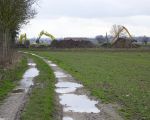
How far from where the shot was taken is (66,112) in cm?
1289

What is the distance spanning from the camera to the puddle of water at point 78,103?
1347 cm

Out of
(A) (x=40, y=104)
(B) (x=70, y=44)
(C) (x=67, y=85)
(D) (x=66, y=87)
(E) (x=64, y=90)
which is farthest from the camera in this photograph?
(B) (x=70, y=44)

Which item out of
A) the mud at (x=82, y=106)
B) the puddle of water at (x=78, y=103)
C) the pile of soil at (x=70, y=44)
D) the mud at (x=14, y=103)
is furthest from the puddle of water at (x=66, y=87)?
the pile of soil at (x=70, y=44)

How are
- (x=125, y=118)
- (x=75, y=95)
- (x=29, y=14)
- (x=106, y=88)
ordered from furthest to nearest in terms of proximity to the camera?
(x=29, y=14) → (x=106, y=88) → (x=75, y=95) → (x=125, y=118)

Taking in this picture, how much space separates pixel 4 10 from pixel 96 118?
2033 centimetres

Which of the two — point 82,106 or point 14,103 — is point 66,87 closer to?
point 14,103

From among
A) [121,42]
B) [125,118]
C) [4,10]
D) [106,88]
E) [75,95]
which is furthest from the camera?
[121,42]

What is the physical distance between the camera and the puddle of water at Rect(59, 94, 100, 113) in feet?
44.2

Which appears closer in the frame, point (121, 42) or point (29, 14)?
point (29, 14)

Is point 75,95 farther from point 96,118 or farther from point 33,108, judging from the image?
point 96,118

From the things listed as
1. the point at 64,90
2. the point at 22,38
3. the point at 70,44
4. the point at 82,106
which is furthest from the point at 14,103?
the point at 22,38

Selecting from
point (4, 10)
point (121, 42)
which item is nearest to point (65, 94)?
point (4, 10)

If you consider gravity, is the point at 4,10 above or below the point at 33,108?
above

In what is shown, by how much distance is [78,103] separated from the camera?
14.7m
